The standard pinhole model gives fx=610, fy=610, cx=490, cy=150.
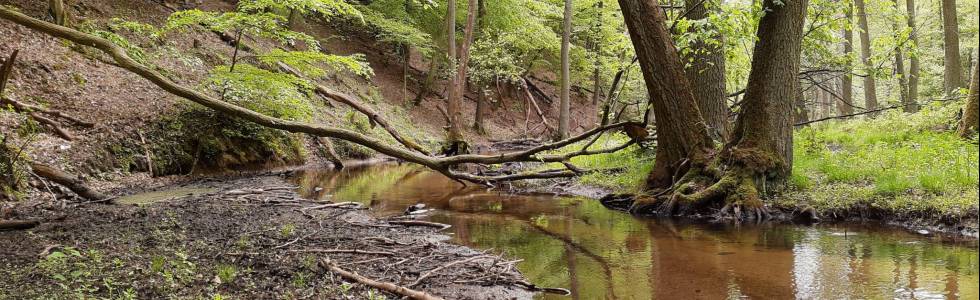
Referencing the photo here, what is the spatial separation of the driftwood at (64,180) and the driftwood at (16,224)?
2.11 meters

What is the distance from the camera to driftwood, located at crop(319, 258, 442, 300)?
4125 mm

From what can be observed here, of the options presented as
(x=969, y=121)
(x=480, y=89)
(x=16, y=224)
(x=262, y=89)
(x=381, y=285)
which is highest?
(x=480, y=89)

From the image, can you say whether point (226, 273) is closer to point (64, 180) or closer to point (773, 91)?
point (64, 180)

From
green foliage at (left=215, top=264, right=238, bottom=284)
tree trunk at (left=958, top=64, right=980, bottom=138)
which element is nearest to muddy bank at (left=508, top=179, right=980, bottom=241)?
tree trunk at (left=958, top=64, right=980, bottom=138)

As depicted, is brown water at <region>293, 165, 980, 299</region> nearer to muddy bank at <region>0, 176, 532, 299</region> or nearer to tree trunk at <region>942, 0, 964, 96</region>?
muddy bank at <region>0, 176, 532, 299</region>

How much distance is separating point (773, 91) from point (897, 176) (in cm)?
178

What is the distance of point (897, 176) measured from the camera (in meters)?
7.47

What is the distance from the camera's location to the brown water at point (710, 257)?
15.4ft

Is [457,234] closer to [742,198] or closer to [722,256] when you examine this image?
[722,256]

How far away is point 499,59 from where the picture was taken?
23.7 metres

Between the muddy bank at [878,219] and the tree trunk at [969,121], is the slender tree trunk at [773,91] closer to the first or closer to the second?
the muddy bank at [878,219]

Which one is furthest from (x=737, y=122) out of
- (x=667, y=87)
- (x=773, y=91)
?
(x=667, y=87)

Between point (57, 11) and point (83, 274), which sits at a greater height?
point (57, 11)

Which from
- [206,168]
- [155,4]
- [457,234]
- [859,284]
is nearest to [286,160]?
[206,168]
